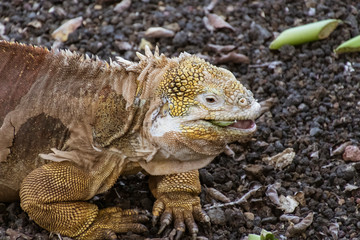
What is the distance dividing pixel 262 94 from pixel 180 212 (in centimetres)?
268

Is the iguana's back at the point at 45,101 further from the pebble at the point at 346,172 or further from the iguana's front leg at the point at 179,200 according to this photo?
the pebble at the point at 346,172

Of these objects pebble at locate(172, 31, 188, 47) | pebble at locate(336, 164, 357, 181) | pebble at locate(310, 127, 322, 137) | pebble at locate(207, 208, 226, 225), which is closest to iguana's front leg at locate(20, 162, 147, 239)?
pebble at locate(207, 208, 226, 225)

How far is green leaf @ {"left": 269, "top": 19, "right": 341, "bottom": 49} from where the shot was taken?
9969 millimetres

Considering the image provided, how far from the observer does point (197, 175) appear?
25.7 ft

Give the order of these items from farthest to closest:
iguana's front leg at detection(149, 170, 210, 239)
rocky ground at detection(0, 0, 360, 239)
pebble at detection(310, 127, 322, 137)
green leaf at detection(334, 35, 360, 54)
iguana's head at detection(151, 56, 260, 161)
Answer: green leaf at detection(334, 35, 360, 54), pebble at detection(310, 127, 322, 137), rocky ground at detection(0, 0, 360, 239), iguana's front leg at detection(149, 170, 210, 239), iguana's head at detection(151, 56, 260, 161)

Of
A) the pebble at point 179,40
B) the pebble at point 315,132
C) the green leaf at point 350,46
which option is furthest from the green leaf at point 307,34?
the pebble at point 315,132

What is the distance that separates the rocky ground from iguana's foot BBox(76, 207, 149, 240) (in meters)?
0.11

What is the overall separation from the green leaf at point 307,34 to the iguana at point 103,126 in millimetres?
3166

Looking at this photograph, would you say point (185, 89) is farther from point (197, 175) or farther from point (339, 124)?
point (339, 124)

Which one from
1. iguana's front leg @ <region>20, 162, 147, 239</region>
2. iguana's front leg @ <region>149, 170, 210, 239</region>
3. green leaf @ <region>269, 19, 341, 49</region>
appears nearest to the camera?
iguana's front leg @ <region>20, 162, 147, 239</region>

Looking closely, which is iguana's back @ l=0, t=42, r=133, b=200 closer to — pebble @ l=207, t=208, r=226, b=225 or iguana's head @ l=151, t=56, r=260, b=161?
iguana's head @ l=151, t=56, r=260, b=161

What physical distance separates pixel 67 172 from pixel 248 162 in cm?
247

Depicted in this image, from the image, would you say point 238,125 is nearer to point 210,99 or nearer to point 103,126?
point 210,99

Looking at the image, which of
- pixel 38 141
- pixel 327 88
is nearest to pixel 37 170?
pixel 38 141
